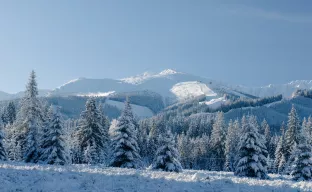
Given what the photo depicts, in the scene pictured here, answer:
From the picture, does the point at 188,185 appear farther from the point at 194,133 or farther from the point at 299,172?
the point at 194,133

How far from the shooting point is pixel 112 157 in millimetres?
38062

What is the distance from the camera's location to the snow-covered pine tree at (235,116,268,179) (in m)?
33.8

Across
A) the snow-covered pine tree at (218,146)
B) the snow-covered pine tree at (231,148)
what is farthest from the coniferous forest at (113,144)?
the snow-covered pine tree at (218,146)

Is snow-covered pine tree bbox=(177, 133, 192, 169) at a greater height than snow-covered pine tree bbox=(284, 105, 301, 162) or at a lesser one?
lesser

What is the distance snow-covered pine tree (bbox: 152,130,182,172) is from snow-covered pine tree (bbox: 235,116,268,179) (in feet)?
22.2

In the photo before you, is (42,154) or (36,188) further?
(42,154)

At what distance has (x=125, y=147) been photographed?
127 feet

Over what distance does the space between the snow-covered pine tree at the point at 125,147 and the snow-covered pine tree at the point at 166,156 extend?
15.2 ft

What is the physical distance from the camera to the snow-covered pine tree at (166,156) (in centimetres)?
3388

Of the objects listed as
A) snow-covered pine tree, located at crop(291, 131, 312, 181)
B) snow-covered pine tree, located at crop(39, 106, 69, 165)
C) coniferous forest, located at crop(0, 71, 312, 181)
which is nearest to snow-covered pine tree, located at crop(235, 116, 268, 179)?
coniferous forest, located at crop(0, 71, 312, 181)

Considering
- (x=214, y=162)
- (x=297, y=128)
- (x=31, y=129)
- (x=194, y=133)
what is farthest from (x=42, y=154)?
(x=194, y=133)

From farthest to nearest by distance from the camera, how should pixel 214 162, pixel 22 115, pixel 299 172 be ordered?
pixel 214 162 → pixel 22 115 → pixel 299 172

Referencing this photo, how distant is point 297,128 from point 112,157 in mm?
52923

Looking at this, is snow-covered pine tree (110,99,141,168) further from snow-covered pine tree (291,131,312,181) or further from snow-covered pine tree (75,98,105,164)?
snow-covered pine tree (291,131,312,181)
